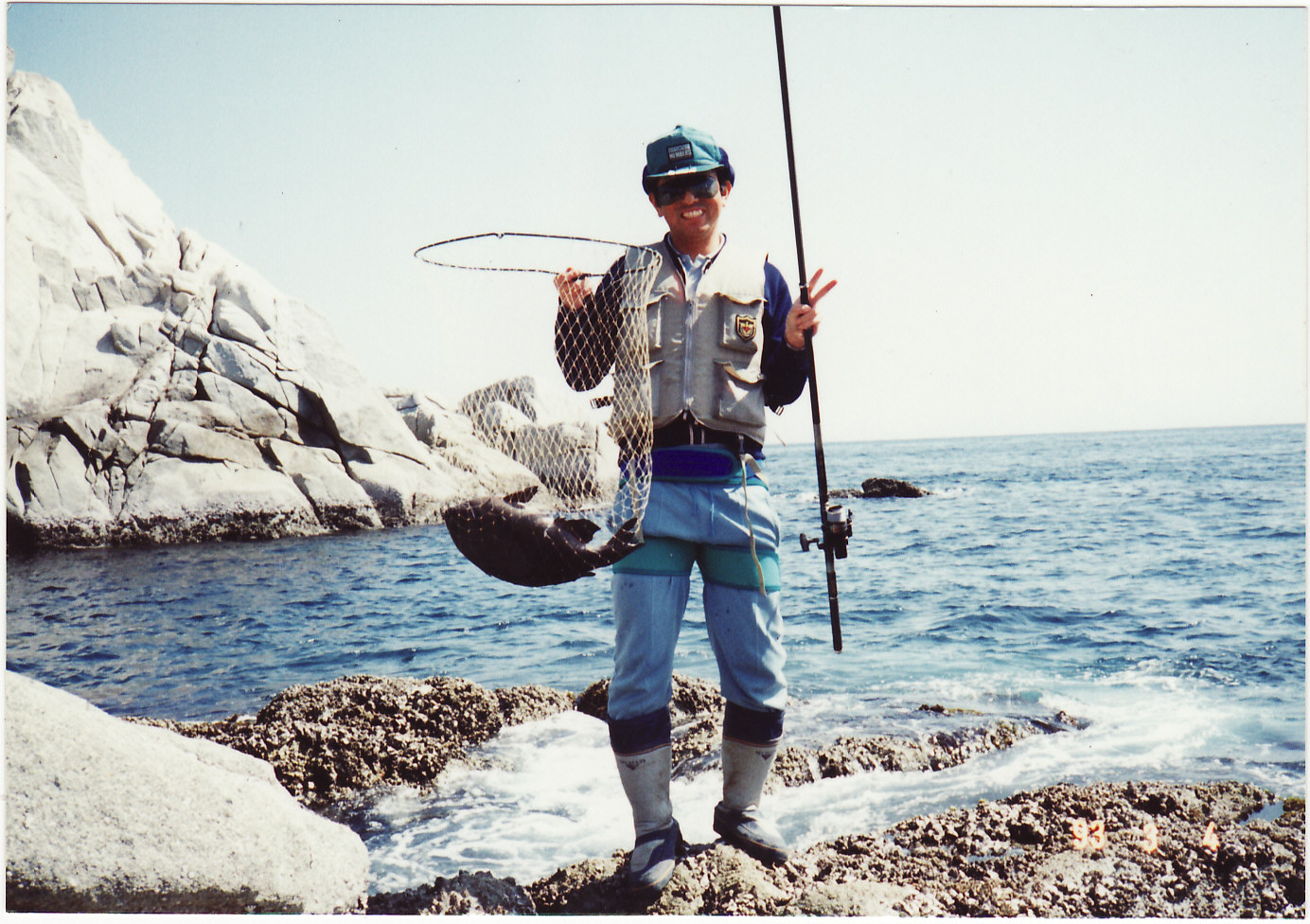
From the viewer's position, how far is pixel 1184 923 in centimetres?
309

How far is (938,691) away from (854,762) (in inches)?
80.8

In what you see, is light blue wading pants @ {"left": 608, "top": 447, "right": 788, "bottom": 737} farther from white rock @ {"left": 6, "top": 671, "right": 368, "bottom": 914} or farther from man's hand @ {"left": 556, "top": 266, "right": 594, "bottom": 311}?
white rock @ {"left": 6, "top": 671, "right": 368, "bottom": 914}

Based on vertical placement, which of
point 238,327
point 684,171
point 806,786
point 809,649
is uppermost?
point 238,327

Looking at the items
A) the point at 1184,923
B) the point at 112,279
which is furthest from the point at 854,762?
the point at 112,279

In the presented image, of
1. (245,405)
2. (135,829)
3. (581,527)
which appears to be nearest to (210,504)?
(245,405)

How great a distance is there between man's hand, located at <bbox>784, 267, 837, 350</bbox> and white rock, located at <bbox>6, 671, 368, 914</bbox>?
2.70 m

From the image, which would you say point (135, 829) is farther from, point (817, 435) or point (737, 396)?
point (817, 435)

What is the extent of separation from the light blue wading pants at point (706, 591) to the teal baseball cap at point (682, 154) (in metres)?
0.99

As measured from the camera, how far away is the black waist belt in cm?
299

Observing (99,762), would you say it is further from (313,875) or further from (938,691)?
(938,691)

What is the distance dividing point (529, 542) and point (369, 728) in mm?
2935

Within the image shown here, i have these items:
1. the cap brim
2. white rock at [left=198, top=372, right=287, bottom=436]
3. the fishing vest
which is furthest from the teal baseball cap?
white rock at [left=198, top=372, right=287, bottom=436]

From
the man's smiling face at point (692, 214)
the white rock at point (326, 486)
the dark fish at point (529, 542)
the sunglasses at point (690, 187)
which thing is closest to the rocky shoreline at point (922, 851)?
the dark fish at point (529, 542)

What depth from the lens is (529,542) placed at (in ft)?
9.13
